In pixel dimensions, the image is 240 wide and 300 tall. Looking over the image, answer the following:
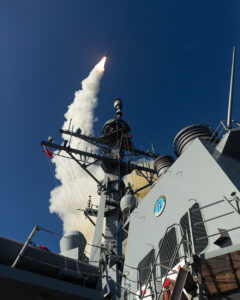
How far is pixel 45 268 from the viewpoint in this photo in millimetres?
4797

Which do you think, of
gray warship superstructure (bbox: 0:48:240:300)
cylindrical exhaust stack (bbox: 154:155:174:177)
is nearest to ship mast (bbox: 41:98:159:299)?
cylindrical exhaust stack (bbox: 154:155:174:177)

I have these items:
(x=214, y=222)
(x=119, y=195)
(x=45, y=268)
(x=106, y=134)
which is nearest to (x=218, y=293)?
(x=214, y=222)

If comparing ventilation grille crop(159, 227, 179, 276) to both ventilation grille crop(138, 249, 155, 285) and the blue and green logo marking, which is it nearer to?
ventilation grille crop(138, 249, 155, 285)

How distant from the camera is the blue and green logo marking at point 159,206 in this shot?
20.6 ft

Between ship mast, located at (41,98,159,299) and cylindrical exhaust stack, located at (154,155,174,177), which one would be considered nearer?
cylindrical exhaust stack, located at (154,155,174,177)

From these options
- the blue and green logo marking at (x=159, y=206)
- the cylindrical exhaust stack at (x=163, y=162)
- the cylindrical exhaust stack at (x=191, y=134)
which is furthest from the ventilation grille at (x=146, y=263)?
the cylindrical exhaust stack at (x=163, y=162)

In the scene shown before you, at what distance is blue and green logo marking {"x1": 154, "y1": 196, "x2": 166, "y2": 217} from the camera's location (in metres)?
6.27

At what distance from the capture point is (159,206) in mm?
6457

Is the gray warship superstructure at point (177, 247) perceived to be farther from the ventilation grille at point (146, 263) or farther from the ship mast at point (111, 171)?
the ship mast at point (111, 171)

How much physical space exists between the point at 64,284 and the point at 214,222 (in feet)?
8.97

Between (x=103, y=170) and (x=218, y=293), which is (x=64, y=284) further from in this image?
(x=103, y=170)

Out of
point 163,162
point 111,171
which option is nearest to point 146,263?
point 163,162

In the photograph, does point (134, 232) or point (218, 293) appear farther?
point (134, 232)

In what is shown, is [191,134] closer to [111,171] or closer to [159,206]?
[159,206]
